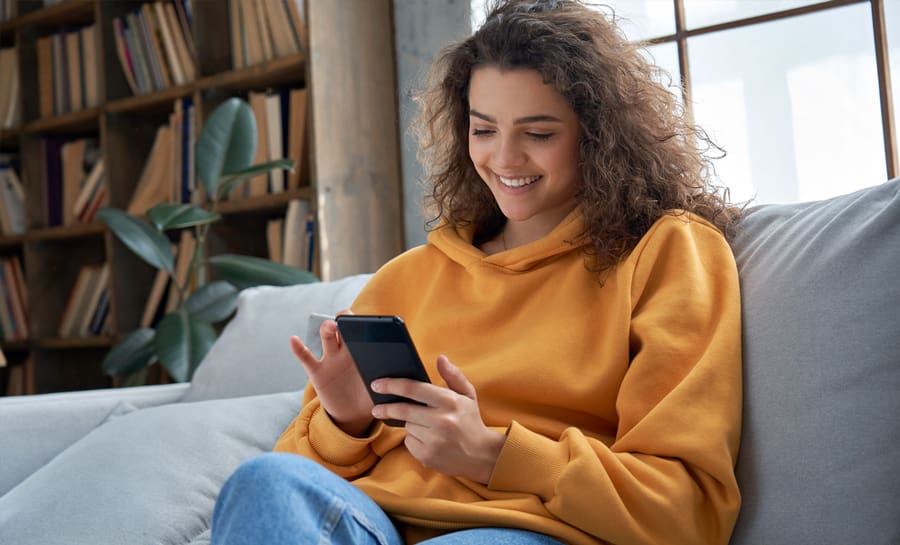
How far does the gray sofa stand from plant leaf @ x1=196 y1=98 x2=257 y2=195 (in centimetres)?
121

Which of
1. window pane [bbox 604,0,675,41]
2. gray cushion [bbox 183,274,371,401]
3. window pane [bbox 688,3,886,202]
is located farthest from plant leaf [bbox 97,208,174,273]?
window pane [bbox 688,3,886,202]

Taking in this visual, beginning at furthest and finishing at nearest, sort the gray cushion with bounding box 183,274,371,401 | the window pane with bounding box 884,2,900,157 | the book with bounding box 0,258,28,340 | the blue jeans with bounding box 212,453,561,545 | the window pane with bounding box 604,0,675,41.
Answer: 1. the book with bounding box 0,258,28,340
2. the window pane with bounding box 604,0,675,41
3. the window pane with bounding box 884,2,900,157
4. the gray cushion with bounding box 183,274,371,401
5. the blue jeans with bounding box 212,453,561,545

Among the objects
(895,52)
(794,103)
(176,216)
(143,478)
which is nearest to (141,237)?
(176,216)

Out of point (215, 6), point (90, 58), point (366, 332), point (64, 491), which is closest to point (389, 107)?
point (215, 6)

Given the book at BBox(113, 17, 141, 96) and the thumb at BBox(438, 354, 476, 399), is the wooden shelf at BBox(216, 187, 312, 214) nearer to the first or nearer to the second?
the book at BBox(113, 17, 141, 96)

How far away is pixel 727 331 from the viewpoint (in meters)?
1.05

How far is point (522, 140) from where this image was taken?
1.21 meters

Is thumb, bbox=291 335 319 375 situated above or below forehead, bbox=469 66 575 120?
below

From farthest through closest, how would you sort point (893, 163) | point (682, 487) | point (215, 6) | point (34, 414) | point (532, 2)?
point (215, 6)
point (893, 163)
point (34, 414)
point (532, 2)
point (682, 487)

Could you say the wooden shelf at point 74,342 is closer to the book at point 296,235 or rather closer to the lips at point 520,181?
the book at point 296,235

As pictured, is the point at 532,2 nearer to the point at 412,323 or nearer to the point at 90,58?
the point at 412,323

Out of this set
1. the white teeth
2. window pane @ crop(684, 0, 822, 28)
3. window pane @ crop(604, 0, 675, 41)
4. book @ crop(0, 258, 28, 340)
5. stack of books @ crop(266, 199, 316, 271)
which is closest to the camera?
the white teeth

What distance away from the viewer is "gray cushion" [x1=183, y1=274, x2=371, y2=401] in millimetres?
1716

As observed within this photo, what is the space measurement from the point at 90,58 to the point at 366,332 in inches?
111
